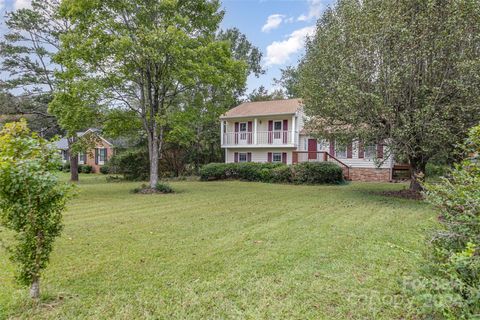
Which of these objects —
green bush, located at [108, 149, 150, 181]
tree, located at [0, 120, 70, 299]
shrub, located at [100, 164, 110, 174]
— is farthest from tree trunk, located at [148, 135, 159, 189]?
shrub, located at [100, 164, 110, 174]

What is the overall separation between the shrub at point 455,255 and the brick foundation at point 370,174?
52.5 ft

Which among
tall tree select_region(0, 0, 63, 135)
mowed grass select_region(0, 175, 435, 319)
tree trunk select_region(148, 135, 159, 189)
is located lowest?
mowed grass select_region(0, 175, 435, 319)

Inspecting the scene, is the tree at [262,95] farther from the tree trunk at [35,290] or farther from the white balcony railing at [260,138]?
the tree trunk at [35,290]

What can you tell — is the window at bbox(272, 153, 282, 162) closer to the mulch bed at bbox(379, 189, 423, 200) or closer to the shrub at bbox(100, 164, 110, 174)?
the mulch bed at bbox(379, 189, 423, 200)

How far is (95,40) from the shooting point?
37.6ft

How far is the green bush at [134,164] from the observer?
20109 millimetres

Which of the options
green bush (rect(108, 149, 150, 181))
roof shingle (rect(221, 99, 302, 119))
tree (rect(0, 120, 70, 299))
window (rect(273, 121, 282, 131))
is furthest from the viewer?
window (rect(273, 121, 282, 131))

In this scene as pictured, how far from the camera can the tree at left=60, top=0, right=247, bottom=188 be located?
11.4 metres

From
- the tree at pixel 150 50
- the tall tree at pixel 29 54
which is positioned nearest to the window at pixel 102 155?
the tall tree at pixel 29 54

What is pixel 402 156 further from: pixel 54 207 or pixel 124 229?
pixel 54 207

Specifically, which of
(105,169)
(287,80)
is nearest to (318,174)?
(287,80)

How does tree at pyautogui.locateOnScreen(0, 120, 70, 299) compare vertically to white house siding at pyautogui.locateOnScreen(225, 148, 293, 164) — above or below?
below

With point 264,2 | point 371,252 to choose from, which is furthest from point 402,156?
point 264,2

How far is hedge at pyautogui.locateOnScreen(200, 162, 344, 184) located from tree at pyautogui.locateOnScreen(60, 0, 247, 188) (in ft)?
20.6
